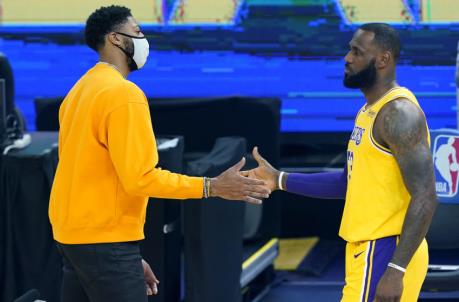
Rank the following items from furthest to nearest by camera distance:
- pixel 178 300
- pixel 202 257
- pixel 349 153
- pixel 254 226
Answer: pixel 254 226
pixel 178 300
pixel 202 257
pixel 349 153

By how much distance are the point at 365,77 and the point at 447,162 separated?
1.75 meters

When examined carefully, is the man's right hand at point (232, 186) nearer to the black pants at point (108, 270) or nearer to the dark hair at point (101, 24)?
the black pants at point (108, 270)

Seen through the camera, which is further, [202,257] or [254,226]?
[254,226]

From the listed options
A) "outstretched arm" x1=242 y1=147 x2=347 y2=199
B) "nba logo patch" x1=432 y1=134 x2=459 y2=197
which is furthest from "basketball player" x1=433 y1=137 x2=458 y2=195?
"outstretched arm" x1=242 y1=147 x2=347 y2=199

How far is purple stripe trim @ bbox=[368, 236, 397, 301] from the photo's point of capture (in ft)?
10.3

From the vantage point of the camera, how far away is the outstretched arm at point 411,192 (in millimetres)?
3008

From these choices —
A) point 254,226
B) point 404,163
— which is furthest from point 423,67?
point 404,163

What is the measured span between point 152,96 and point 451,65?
7.42 ft

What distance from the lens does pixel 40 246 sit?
452 cm

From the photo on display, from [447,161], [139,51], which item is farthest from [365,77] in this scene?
[447,161]

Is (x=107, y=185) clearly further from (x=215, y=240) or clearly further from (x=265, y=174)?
(x=215, y=240)

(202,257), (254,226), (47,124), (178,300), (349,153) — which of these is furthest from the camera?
(47,124)

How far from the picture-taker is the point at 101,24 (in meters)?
3.34

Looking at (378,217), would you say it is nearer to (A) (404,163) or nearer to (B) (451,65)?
(A) (404,163)
